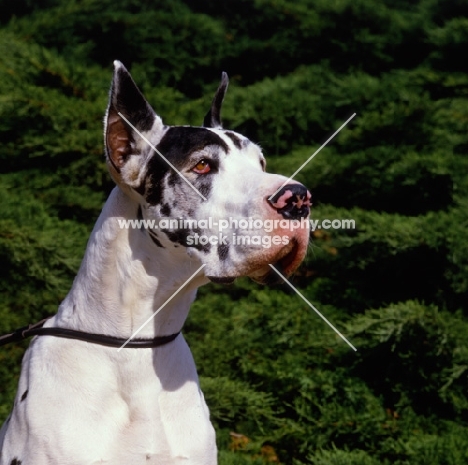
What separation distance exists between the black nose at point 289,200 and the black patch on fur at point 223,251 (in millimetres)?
295

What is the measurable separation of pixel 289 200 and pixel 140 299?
0.82 m

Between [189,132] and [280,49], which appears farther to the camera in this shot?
[280,49]

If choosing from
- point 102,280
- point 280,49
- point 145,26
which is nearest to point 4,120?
point 145,26

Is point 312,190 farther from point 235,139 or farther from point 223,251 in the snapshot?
point 223,251

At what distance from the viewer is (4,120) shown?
21.7ft

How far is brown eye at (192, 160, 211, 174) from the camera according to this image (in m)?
3.02

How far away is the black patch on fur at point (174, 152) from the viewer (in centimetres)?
307

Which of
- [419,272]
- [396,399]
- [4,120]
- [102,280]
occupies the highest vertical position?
[102,280]

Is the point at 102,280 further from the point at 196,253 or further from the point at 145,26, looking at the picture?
the point at 145,26

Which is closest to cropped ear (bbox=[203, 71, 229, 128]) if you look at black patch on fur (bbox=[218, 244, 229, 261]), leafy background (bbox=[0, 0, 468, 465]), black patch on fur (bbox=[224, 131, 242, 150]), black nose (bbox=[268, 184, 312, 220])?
black patch on fur (bbox=[224, 131, 242, 150])

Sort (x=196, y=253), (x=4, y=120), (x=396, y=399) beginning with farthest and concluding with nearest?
(x=4, y=120), (x=396, y=399), (x=196, y=253)

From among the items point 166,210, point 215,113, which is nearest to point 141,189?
point 166,210

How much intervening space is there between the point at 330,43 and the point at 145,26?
2.05m

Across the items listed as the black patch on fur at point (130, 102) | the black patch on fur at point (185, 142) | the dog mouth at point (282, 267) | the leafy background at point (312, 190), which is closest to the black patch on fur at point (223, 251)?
the dog mouth at point (282, 267)
